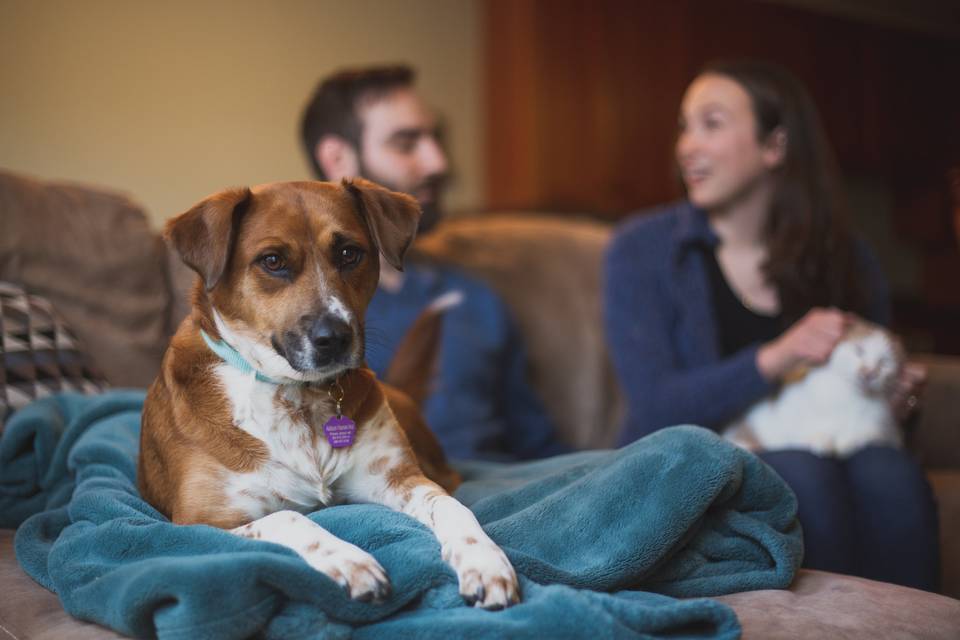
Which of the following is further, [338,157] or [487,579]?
[338,157]

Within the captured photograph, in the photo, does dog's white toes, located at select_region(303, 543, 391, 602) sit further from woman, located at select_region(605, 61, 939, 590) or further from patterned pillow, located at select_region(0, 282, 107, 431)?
woman, located at select_region(605, 61, 939, 590)

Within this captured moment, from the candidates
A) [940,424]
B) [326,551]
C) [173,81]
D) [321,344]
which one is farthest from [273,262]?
[173,81]

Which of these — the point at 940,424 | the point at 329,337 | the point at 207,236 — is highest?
the point at 207,236

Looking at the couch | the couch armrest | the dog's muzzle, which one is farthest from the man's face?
the couch armrest

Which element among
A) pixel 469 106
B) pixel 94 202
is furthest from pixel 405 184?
pixel 469 106

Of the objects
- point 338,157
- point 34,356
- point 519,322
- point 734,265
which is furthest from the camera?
point 519,322

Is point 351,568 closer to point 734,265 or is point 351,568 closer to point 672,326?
point 672,326

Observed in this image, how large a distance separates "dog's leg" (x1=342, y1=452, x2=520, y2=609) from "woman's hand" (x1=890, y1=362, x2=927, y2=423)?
4.48 ft

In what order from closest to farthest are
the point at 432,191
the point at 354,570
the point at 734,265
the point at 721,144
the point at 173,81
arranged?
the point at 354,570 < the point at 721,144 < the point at 734,265 < the point at 432,191 < the point at 173,81

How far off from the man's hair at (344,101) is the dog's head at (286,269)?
134 centimetres

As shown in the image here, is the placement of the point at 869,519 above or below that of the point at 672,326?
below

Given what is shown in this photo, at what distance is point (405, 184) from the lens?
9.12ft

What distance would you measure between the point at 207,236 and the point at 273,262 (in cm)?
10

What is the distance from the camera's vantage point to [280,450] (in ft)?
4.65
